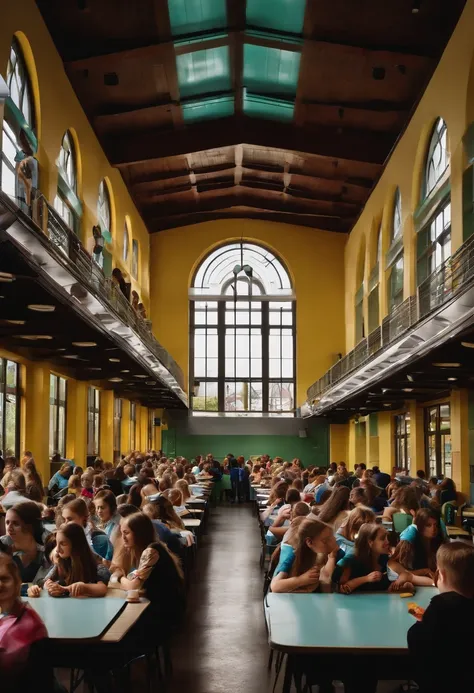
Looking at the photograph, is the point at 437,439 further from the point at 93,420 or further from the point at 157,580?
the point at 157,580

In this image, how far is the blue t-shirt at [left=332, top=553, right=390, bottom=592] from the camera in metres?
5.65

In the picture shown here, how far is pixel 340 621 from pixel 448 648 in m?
1.15

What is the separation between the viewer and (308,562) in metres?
5.59

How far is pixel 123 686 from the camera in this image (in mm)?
5824

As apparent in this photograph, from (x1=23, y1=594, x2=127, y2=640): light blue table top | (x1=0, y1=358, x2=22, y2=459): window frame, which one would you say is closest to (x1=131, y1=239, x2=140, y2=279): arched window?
(x1=0, y1=358, x2=22, y2=459): window frame

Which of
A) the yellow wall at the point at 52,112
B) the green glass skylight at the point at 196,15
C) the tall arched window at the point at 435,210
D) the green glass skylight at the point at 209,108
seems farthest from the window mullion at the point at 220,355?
the green glass skylight at the point at 196,15

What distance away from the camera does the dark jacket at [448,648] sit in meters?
3.58

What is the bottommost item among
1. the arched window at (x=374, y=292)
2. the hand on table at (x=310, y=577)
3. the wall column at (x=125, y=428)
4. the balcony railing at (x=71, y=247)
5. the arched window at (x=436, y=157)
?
the hand on table at (x=310, y=577)

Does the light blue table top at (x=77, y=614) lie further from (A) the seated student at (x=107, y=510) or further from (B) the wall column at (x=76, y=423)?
(B) the wall column at (x=76, y=423)

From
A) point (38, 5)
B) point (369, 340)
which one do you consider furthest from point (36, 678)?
point (369, 340)

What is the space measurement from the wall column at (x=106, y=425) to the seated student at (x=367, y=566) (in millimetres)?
20392

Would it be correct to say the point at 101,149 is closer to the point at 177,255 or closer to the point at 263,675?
the point at 177,255

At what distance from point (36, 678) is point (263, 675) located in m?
3.85

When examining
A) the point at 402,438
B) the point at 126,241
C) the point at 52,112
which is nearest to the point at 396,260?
the point at 402,438
